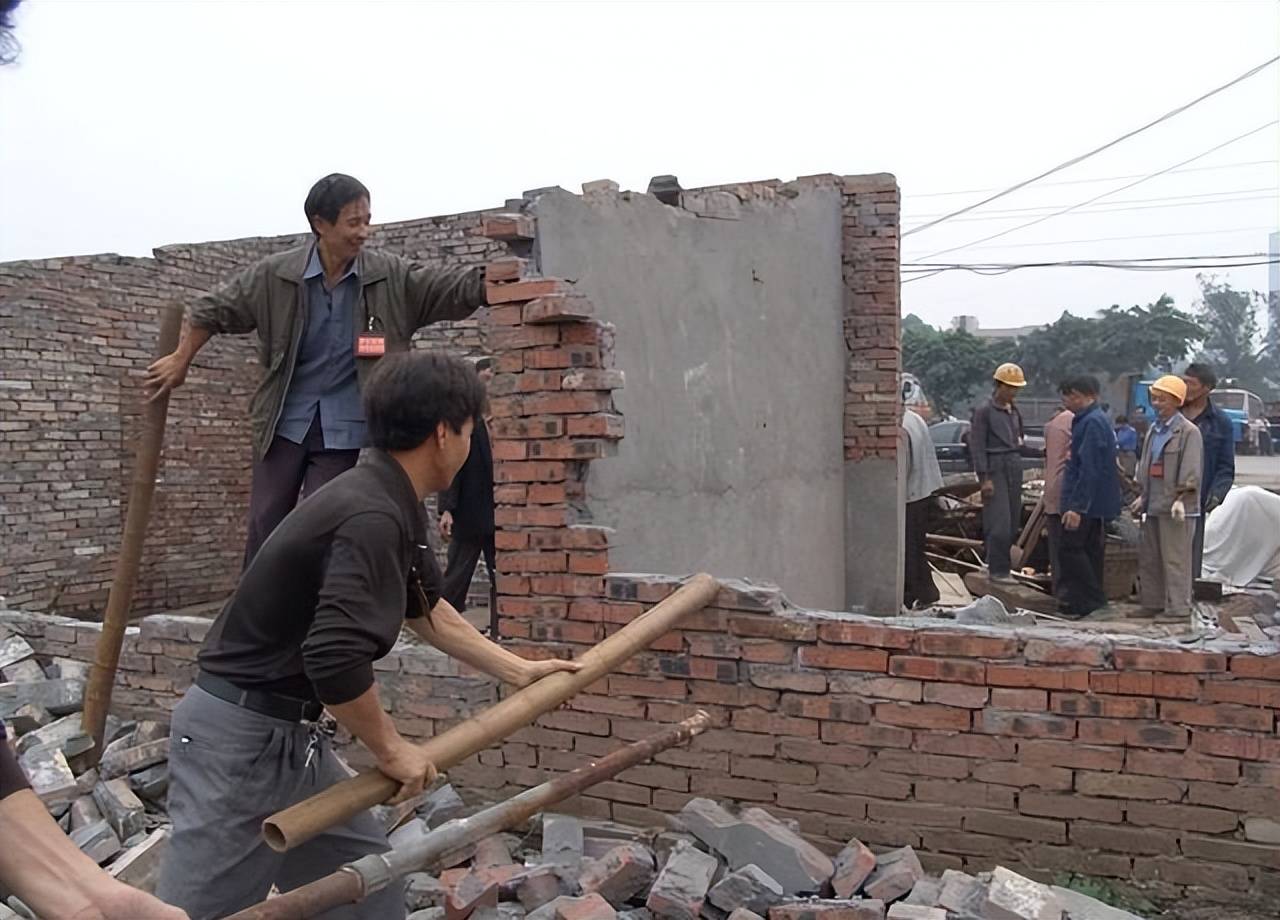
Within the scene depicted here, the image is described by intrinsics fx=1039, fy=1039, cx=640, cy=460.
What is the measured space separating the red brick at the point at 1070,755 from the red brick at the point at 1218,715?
0.63 ft

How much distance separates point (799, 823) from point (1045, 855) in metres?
0.77

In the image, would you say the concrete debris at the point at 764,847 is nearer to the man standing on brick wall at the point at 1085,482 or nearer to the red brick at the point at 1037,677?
the red brick at the point at 1037,677

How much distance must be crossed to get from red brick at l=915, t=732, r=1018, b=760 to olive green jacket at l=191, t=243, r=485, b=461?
2.11 m

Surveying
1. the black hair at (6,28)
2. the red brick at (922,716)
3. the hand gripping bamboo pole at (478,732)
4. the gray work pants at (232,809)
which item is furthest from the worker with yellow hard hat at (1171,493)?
the black hair at (6,28)

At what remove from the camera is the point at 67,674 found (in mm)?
4582

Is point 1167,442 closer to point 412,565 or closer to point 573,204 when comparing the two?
point 573,204

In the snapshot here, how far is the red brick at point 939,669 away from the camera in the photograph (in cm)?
325

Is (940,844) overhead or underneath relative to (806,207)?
underneath

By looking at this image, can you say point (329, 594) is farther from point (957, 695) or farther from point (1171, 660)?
point (1171, 660)

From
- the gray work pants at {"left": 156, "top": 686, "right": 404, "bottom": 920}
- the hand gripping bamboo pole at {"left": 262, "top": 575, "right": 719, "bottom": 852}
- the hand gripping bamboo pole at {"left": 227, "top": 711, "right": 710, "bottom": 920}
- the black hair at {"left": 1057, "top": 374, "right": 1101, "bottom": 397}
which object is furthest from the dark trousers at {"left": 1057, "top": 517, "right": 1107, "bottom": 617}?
the gray work pants at {"left": 156, "top": 686, "right": 404, "bottom": 920}

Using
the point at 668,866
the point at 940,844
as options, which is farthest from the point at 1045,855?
the point at 668,866

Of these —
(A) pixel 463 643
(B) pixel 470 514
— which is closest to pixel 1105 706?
(A) pixel 463 643

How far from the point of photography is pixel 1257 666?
3.01 m

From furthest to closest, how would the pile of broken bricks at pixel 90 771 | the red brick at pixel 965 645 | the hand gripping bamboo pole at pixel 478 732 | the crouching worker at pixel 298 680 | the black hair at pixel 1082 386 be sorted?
the black hair at pixel 1082 386 → the pile of broken bricks at pixel 90 771 → the red brick at pixel 965 645 → the crouching worker at pixel 298 680 → the hand gripping bamboo pole at pixel 478 732
